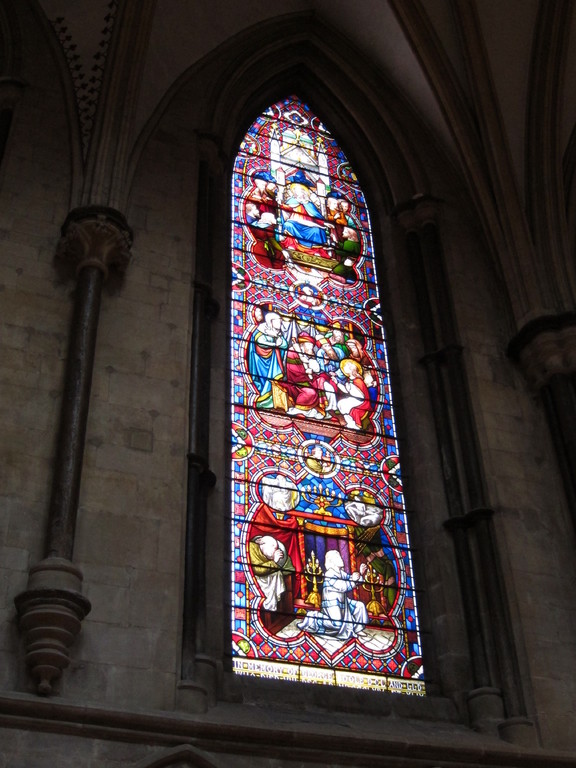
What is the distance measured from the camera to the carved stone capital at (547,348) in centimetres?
969

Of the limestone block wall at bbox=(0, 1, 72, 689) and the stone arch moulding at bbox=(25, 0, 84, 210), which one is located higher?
the stone arch moulding at bbox=(25, 0, 84, 210)

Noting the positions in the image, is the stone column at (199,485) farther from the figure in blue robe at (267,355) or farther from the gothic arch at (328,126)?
the figure in blue robe at (267,355)

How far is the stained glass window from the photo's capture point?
8.14 m

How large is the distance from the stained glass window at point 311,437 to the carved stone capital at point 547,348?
1261 millimetres

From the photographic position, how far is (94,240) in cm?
882

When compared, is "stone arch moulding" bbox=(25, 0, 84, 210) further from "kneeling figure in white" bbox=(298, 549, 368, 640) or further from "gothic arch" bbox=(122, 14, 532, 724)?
"kneeling figure in white" bbox=(298, 549, 368, 640)

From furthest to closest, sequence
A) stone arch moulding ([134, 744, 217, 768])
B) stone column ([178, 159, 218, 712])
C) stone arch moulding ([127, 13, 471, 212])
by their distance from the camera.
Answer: stone arch moulding ([127, 13, 471, 212])
stone column ([178, 159, 218, 712])
stone arch moulding ([134, 744, 217, 768])

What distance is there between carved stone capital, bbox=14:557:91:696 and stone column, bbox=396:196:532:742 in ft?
9.73

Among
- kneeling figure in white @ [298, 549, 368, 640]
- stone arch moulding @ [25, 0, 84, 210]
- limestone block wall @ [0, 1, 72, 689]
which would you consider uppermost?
stone arch moulding @ [25, 0, 84, 210]

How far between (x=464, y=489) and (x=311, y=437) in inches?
51.7

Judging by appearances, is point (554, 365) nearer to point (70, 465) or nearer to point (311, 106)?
point (311, 106)

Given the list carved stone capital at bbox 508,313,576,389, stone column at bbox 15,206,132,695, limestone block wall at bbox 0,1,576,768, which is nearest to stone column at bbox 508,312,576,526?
carved stone capital at bbox 508,313,576,389

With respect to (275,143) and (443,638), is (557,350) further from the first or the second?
(275,143)

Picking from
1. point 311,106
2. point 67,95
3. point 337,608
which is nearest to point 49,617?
point 337,608
